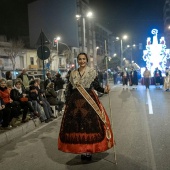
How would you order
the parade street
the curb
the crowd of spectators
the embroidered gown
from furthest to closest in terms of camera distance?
the crowd of spectators, the curb, the parade street, the embroidered gown

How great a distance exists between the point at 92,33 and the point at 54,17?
21.5 m

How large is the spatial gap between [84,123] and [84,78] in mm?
798

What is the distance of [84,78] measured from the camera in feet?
17.0

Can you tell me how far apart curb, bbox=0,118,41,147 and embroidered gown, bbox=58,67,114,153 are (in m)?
2.56

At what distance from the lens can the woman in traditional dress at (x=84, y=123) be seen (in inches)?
194

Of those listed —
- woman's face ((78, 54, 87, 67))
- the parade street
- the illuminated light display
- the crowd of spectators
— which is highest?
the illuminated light display

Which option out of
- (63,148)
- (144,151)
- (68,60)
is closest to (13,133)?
(63,148)

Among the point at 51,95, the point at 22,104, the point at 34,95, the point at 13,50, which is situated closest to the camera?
the point at 22,104

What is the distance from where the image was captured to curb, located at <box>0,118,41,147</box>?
7145 mm

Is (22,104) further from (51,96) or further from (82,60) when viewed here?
(82,60)

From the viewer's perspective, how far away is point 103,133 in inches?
197

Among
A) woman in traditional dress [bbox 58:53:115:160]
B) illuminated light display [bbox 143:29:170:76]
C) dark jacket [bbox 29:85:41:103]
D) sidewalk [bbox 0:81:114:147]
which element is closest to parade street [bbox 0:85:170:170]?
sidewalk [bbox 0:81:114:147]

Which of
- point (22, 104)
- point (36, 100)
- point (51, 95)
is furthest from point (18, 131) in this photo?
point (51, 95)

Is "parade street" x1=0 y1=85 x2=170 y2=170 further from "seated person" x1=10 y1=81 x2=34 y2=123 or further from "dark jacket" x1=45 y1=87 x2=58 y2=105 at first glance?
"dark jacket" x1=45 y1=87 x2=58 y2=105
